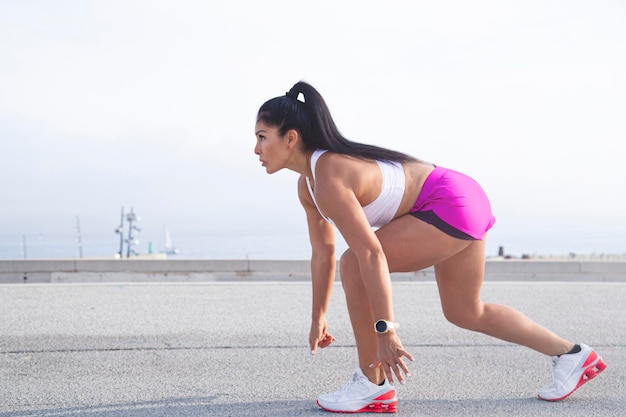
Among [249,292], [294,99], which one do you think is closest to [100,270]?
[249,292]

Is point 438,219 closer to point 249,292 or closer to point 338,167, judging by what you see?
point 338,167

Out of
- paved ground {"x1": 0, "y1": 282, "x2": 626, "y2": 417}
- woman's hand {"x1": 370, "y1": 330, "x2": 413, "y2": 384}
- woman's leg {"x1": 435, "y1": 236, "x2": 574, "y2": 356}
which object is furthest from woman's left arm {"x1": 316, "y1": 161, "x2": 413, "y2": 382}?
paved ground {"x1": 0, "y1": 282, "x2": 626, "y2": 417}

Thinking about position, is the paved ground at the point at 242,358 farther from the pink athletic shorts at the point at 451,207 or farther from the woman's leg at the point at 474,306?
the pink athletic shorts at the point at 451,207

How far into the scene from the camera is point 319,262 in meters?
3.82

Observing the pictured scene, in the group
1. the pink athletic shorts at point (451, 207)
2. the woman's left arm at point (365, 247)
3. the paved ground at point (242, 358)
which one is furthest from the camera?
the paved ground at point (242, 358)

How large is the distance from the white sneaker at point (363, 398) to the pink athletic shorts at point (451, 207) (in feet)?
2.66

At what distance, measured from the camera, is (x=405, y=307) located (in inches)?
284

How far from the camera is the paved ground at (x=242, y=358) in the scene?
371 centimetres

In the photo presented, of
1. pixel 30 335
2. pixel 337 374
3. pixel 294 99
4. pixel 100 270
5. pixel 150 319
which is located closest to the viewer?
pixel 294 99

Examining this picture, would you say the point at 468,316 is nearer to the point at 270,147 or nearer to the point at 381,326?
the point at 381,326

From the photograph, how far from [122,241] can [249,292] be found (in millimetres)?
64611

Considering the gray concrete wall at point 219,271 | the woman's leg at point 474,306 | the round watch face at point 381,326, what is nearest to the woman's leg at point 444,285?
the woman's leg at point 474,306

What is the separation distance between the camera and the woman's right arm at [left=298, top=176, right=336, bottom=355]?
12.5 ft

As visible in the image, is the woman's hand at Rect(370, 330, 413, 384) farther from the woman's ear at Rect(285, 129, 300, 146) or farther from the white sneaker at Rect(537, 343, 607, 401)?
the white sneaker at Rect(537, 343, 607, 401)
